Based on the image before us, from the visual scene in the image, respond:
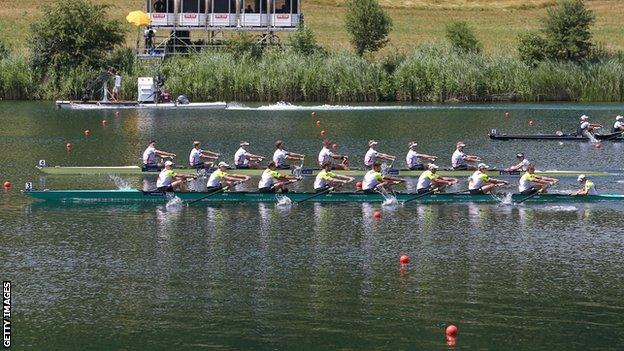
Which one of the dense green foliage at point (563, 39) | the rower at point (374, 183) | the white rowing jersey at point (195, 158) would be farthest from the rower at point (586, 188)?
the dense green foliage at point (563, 39)

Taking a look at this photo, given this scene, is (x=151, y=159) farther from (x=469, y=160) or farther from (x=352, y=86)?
(x=352, y=86)

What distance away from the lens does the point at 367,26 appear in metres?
78.6

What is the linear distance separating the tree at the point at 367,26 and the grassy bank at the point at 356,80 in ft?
20.7

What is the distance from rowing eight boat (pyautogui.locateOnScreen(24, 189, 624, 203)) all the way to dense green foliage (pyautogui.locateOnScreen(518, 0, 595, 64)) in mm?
39597

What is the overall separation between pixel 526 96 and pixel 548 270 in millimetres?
45814

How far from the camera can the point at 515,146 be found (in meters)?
Result: 50.9

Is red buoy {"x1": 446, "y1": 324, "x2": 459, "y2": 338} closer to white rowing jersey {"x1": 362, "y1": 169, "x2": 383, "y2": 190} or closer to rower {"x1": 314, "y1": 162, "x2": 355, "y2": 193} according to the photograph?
white rowing jersey {"x1": 362, "y1": 169, "x2": 383, "y2": 190}

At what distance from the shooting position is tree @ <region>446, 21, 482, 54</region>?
7719 centimetres

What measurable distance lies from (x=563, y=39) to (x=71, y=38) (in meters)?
31.4

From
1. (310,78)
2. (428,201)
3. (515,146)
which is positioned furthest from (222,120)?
(428,201)

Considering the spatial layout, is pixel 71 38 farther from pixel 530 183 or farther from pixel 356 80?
pixel 530 183

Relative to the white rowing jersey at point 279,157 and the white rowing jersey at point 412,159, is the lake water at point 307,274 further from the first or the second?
the white rowing jersey at point 279,157

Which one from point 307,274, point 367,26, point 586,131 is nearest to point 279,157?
point 307,274

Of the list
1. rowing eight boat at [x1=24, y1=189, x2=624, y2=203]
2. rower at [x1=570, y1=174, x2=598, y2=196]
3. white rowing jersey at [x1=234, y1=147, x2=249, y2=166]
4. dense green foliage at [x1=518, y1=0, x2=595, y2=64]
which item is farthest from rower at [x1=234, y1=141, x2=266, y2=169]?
dense green foliage at [x1=518, y1=0, x2=595, y2=64]
